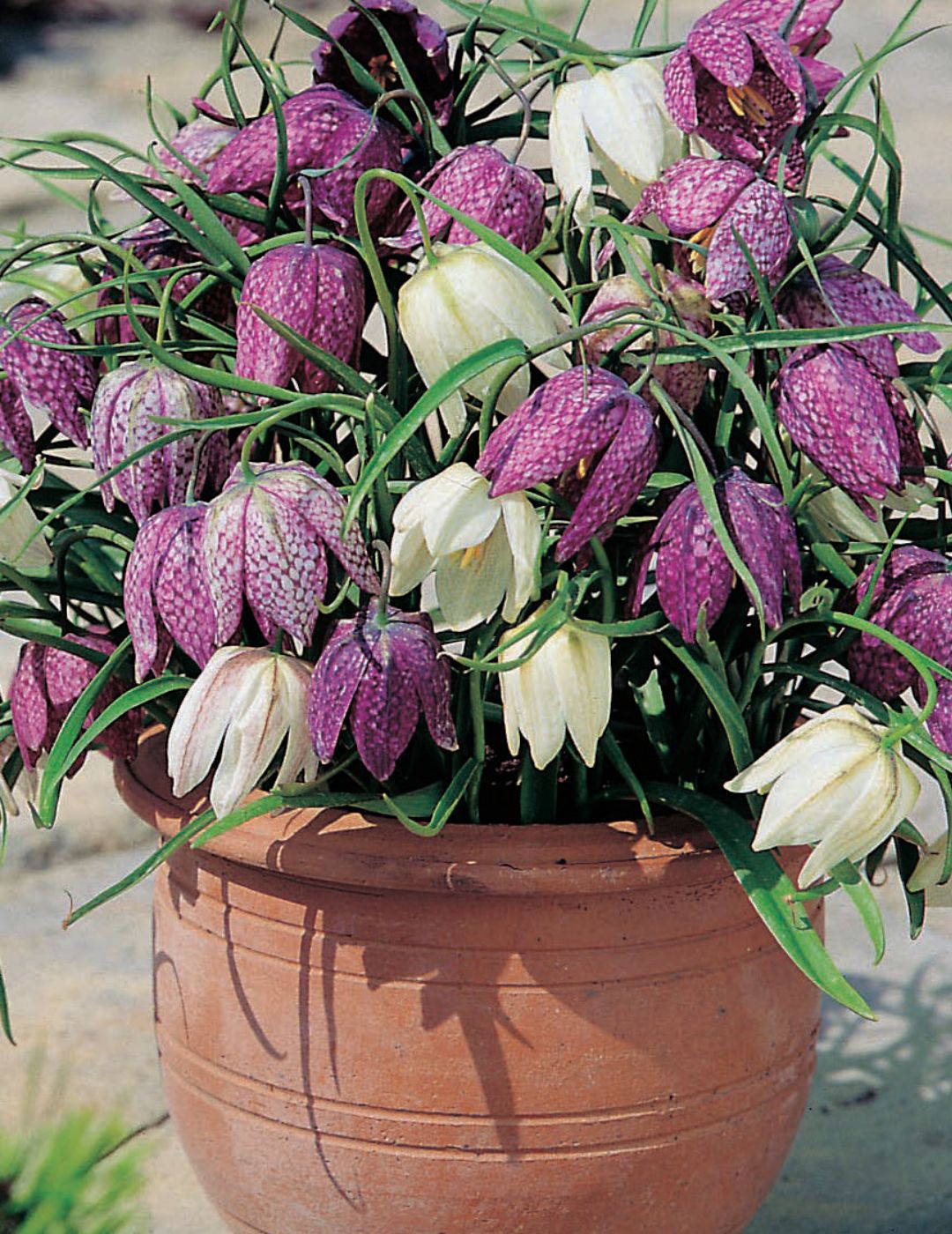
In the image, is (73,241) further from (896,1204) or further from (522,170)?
(896,1204)

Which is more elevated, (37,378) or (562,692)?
(37,378)

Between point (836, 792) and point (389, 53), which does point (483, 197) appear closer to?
A: point (389, 53)

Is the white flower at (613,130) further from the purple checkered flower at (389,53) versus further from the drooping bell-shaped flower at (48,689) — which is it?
the drooping bell-shaped flower at (48,689)

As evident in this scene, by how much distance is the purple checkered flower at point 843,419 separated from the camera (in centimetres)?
56

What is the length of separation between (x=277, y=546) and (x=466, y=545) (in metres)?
0.07

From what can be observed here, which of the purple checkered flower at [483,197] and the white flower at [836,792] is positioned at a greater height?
the purple checkered flower at [483,197]

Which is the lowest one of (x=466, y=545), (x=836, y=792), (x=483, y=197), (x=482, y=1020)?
(x=482, y=1020)

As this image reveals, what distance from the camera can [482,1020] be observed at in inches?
26.3

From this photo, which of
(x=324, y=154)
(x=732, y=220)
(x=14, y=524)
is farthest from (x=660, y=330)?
(x=14, y=524)

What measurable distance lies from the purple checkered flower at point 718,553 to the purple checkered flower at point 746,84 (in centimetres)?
14

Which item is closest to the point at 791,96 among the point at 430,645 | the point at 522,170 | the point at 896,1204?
the point at 522,170

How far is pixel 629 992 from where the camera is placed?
0.68 m

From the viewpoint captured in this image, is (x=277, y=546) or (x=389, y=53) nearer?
(x=277, y=546)

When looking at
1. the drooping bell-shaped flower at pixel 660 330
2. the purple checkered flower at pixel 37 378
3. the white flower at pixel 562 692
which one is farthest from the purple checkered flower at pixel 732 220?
the purple checkered flower at pixel 37 378
